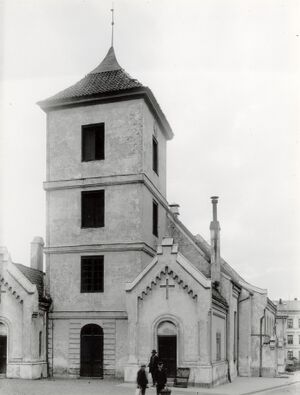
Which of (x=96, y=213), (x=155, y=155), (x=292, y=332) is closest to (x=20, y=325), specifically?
(x=96, y=213)

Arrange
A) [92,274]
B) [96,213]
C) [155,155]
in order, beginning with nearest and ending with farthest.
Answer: [92,274] < [96,213] < [155,155]

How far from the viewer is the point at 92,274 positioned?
30.5 m

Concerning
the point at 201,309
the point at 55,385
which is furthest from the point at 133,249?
the point at 55,385

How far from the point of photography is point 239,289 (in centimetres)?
3481

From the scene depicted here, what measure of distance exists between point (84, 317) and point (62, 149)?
935 centimetres

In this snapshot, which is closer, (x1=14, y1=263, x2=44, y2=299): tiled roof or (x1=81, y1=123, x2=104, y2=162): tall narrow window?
(x1=14, y1=263, x2=44, y2=299): tiled roof

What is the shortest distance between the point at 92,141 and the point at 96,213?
4.06m

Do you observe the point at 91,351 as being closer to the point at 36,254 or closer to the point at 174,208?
the point at 36,254

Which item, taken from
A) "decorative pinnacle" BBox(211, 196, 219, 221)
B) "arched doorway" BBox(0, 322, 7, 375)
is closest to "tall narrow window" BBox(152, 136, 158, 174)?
"decorative pinnacle" BBox(211, 196, 219, 221)

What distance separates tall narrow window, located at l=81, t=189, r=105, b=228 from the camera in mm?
31094

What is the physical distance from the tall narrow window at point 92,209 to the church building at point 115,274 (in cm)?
6

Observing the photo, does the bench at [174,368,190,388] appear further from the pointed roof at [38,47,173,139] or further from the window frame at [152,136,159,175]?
the pointed roof at [38,47,173,139]

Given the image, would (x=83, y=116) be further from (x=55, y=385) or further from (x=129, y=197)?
(x=55, y=385)

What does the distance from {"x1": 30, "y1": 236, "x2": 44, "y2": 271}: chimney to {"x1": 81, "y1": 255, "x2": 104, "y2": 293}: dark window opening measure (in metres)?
7.10
